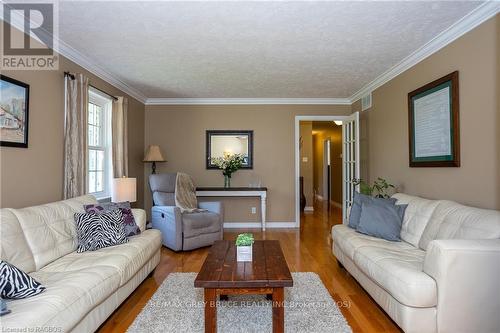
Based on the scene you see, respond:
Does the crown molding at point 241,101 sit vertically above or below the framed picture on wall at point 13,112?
Answer: above

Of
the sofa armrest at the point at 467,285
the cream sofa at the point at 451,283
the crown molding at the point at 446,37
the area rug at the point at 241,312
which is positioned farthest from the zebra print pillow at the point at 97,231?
the crown molding at the point at 446,37

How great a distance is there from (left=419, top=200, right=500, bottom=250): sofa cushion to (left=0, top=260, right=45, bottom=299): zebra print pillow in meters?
2.48

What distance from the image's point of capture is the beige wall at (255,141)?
530 centimetres

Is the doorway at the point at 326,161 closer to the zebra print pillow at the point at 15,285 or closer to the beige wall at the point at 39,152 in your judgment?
the beige wall at the point at 39,152

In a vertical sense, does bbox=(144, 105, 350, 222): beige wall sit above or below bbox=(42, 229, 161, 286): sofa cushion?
above

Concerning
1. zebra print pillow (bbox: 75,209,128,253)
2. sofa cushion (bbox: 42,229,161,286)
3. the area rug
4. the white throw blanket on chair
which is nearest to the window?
the white throw blanket on chair

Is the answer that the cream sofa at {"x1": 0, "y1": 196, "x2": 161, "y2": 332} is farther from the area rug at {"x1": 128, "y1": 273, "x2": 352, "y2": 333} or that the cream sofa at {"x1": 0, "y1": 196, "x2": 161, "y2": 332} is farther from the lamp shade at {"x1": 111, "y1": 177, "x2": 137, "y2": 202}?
the lamp shade at {"x1": 111, "y1": 177, "x2": 137, "y2": 202}

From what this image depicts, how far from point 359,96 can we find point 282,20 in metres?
2.91

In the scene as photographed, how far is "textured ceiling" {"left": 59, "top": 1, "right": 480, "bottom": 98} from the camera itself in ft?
7.27

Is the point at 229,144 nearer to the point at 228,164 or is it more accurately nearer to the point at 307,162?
the point at 228,164

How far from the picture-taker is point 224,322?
206cm

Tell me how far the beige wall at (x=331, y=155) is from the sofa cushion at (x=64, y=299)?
6679mm

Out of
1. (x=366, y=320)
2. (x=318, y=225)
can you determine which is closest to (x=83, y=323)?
(x=366, y=320)

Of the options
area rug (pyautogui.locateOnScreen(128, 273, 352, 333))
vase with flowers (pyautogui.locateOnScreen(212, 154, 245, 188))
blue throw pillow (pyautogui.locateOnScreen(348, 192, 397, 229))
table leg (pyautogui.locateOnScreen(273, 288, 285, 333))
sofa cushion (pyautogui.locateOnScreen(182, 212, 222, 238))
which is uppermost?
vase with flowers (pyautogui.locateOnScreen(212, 154, 245, 188))
